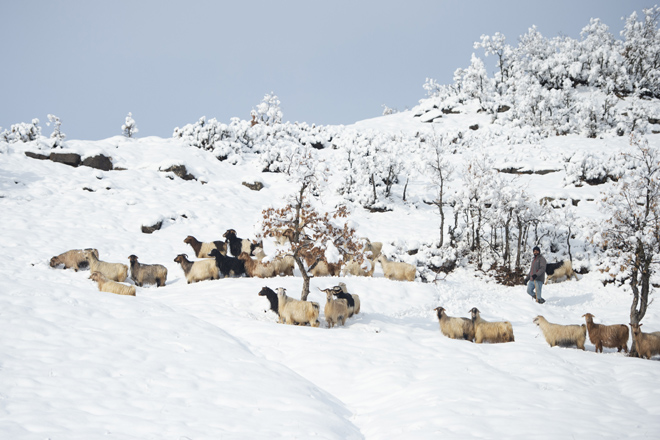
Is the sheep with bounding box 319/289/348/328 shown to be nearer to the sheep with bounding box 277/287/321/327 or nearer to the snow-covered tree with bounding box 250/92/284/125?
the sheep with bounding box 277/287/321/327

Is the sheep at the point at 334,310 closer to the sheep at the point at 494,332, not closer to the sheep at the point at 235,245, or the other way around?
the sheep at the point at 494,332

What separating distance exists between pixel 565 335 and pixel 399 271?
767 centimetres

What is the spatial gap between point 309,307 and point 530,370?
19.4 ft

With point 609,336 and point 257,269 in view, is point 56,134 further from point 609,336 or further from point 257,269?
point 609,336

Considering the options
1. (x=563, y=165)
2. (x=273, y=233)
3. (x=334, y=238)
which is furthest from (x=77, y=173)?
(x=563, y=165)

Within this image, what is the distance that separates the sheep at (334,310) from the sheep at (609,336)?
6.91m

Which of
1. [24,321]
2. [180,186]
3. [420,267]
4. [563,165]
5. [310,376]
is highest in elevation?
[563,165]

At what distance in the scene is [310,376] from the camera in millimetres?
8359

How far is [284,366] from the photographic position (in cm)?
857

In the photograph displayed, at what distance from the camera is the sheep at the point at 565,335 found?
11.0 meters

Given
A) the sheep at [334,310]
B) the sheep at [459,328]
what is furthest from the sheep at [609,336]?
the sheep at [334,310]

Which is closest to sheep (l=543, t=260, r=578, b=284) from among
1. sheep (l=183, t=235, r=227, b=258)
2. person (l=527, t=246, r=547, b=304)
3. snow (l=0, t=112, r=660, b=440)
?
snow (l=0, t=112, r=660, b=440)

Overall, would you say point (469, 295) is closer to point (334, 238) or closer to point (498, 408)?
point (334, 238)

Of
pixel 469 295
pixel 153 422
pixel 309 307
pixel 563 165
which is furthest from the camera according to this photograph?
pixel 563 165
